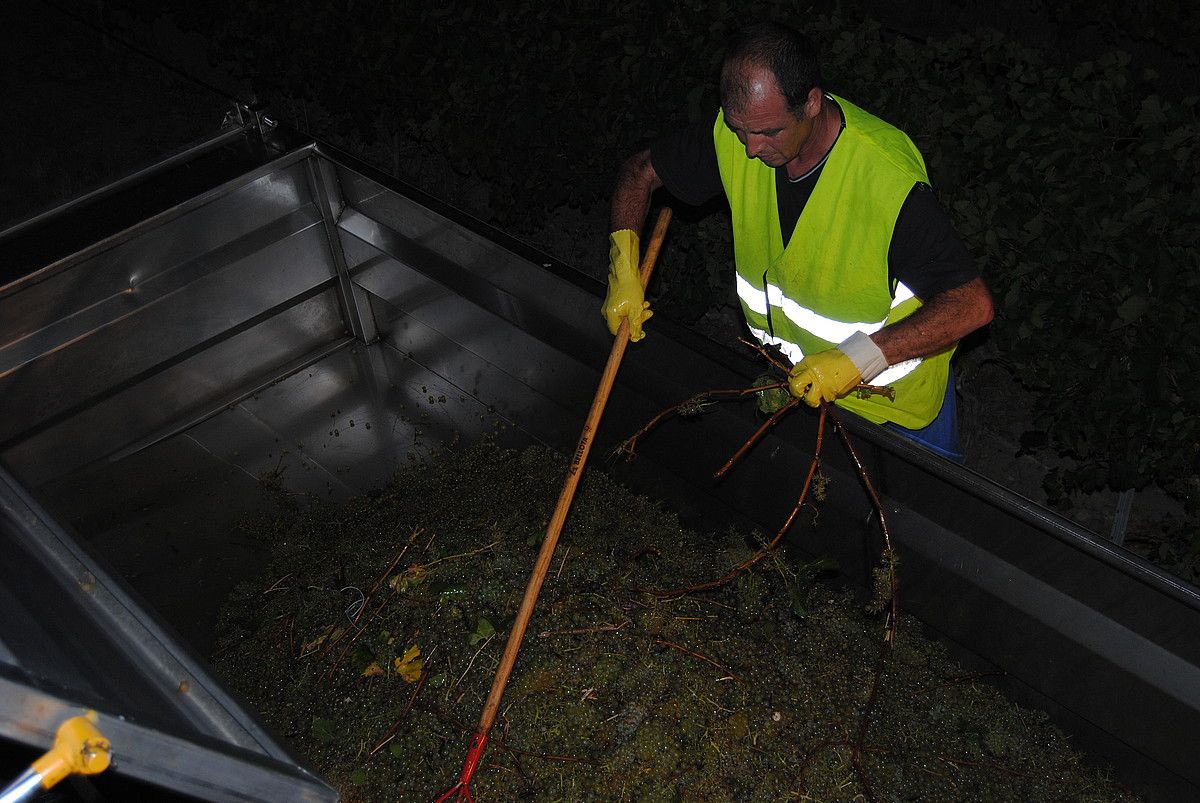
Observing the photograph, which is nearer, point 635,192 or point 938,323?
point 938,323

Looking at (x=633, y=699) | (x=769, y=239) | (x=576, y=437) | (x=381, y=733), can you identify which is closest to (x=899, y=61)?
(x=769, y=239)

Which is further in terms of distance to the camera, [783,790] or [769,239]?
[769,239]

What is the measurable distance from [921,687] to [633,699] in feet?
2.33

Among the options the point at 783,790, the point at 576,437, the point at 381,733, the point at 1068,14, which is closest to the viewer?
the point at 783,790

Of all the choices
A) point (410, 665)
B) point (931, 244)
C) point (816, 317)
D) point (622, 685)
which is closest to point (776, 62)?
point (931, 244)

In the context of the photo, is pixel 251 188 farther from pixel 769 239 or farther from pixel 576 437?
pixel 769 239

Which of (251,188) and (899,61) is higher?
(899,61)

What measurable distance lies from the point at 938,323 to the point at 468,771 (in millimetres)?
1509

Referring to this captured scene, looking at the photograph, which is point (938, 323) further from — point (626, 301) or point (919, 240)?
point (626, 301)

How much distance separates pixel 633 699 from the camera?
2172 mm

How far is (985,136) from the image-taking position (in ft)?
9.88

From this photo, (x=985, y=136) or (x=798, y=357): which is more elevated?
(x=985, y=136)

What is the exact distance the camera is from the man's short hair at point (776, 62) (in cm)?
220

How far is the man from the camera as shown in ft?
7.38
